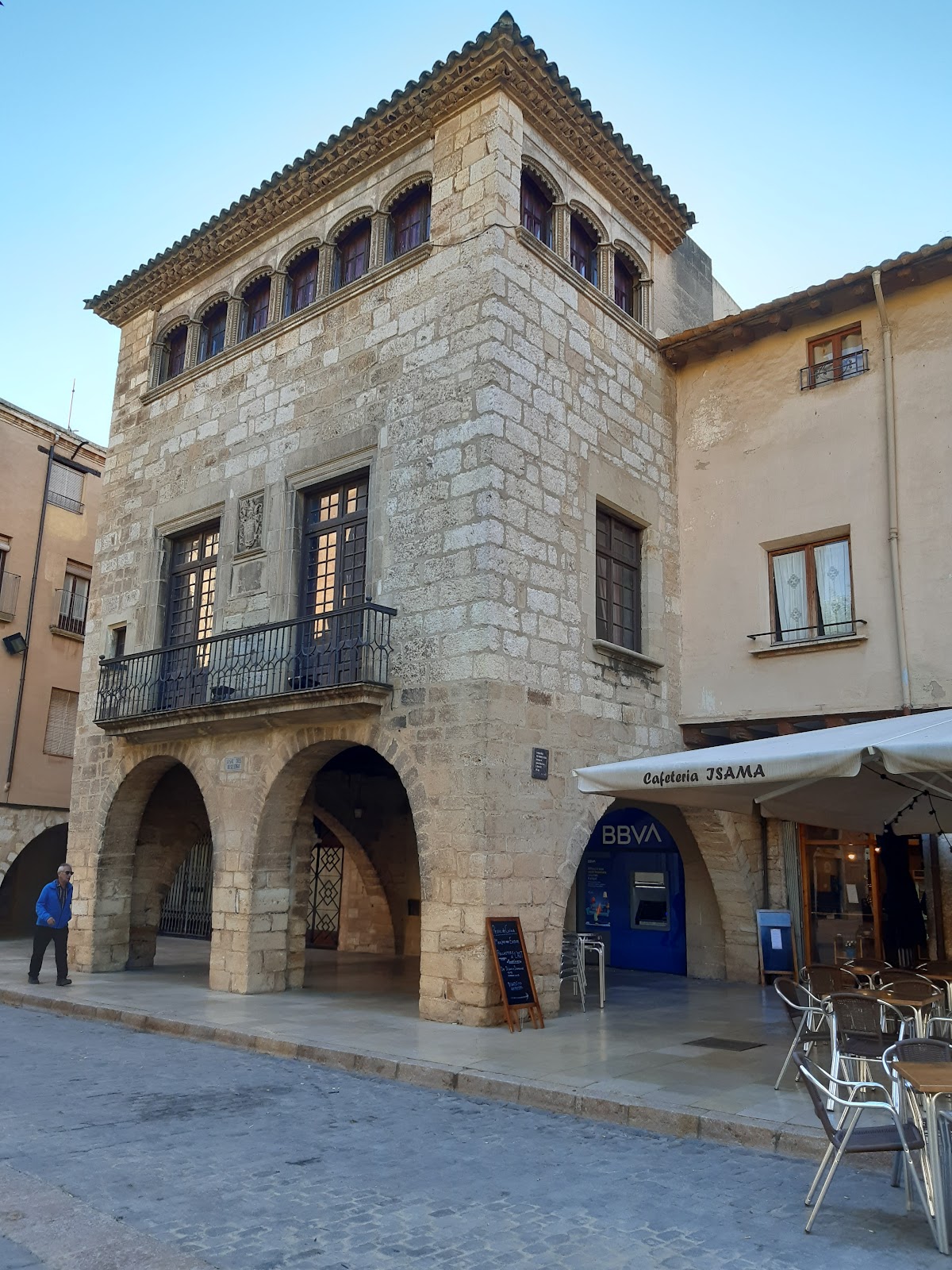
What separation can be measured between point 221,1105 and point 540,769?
4.83 meters

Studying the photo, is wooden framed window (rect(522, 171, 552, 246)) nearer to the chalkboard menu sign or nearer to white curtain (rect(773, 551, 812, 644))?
white curtain (rect(773, 551, 812, 644))

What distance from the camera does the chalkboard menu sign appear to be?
373 inches

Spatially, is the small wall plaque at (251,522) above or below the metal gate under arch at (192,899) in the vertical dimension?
above

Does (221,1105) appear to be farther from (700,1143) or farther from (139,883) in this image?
(139,883)

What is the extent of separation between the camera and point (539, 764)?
34.7ft

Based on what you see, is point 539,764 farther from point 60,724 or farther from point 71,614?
point 71,614

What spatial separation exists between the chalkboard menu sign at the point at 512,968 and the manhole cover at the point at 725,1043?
1.47 m

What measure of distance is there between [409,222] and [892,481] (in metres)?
6.46

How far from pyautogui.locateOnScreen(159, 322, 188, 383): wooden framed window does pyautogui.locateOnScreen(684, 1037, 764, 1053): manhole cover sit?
38.9 feet

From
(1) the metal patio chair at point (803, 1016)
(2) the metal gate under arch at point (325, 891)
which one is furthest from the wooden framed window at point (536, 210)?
(2) the metal gate under arch at point (325, 891)

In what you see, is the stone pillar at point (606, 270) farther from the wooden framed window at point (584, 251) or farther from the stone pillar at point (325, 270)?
the stone pillar at point (325, 270)

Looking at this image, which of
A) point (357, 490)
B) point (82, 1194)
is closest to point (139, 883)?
point (357, 490)

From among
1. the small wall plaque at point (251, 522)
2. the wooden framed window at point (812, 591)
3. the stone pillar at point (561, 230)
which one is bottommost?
the wooden framed window at point (812, 591)

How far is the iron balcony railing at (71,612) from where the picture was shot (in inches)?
865
